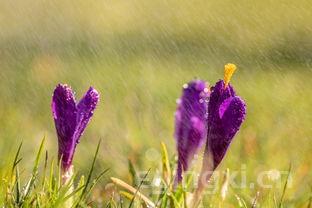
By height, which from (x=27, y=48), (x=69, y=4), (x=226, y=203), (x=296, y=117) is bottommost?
(x=226, y=203)

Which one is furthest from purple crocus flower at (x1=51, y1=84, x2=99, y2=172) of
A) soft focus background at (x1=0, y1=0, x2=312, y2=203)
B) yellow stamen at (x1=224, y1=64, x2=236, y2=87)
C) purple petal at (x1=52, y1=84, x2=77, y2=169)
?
yellow stamen at (x1=224, y1=64, x2=236, y2=87)

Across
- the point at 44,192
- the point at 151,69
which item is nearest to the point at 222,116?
the point at 44,192

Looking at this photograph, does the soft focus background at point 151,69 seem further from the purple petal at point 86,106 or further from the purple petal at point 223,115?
the purple petal at point 223,115

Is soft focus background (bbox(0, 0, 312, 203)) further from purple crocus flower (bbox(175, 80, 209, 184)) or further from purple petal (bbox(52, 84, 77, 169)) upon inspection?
purple crocus flower (bbox(175, 80, 209, 184))

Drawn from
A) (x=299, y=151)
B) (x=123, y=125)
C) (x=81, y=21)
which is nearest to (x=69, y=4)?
(x=81, y=21)

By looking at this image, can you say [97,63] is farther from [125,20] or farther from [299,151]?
[299,151]

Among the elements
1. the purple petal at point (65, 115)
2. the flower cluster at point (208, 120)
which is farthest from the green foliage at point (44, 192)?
the flower cluster at point (208, 120)
